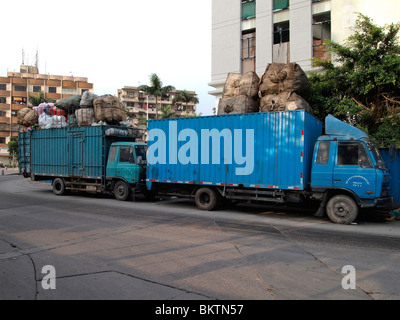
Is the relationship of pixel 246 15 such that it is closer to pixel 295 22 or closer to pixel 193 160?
pixel 295 22

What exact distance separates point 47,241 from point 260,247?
4.44 m

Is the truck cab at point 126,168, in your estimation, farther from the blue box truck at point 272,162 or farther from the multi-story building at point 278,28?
the multi-story building at point 278,28

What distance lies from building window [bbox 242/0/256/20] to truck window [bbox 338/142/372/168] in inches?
588

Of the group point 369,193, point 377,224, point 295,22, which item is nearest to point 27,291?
point 369,193

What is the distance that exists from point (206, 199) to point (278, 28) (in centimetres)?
1378

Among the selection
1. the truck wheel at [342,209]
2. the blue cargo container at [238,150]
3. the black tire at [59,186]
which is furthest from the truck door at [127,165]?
the truck wheel at [342,209]

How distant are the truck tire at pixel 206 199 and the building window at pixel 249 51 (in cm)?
1198

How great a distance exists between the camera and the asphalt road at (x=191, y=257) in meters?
4.37

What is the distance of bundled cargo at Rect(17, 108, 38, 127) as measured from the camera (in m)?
17.2

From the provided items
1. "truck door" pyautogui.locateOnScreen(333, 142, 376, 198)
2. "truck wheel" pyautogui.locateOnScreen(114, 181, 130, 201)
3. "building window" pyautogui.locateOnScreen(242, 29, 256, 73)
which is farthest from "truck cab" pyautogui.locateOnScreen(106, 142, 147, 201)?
"building window" pyautogui.locateOnScreen(242, 29, 256, 73)

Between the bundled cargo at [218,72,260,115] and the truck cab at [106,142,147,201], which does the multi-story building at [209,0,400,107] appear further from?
the truck cab at [106,142,147,201]

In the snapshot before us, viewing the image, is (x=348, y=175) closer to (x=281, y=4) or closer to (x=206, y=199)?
(x=206, y=199)

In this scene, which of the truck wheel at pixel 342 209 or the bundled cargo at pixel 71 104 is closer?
the truck wheel at pixel 342 209

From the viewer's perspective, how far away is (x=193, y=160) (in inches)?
462
